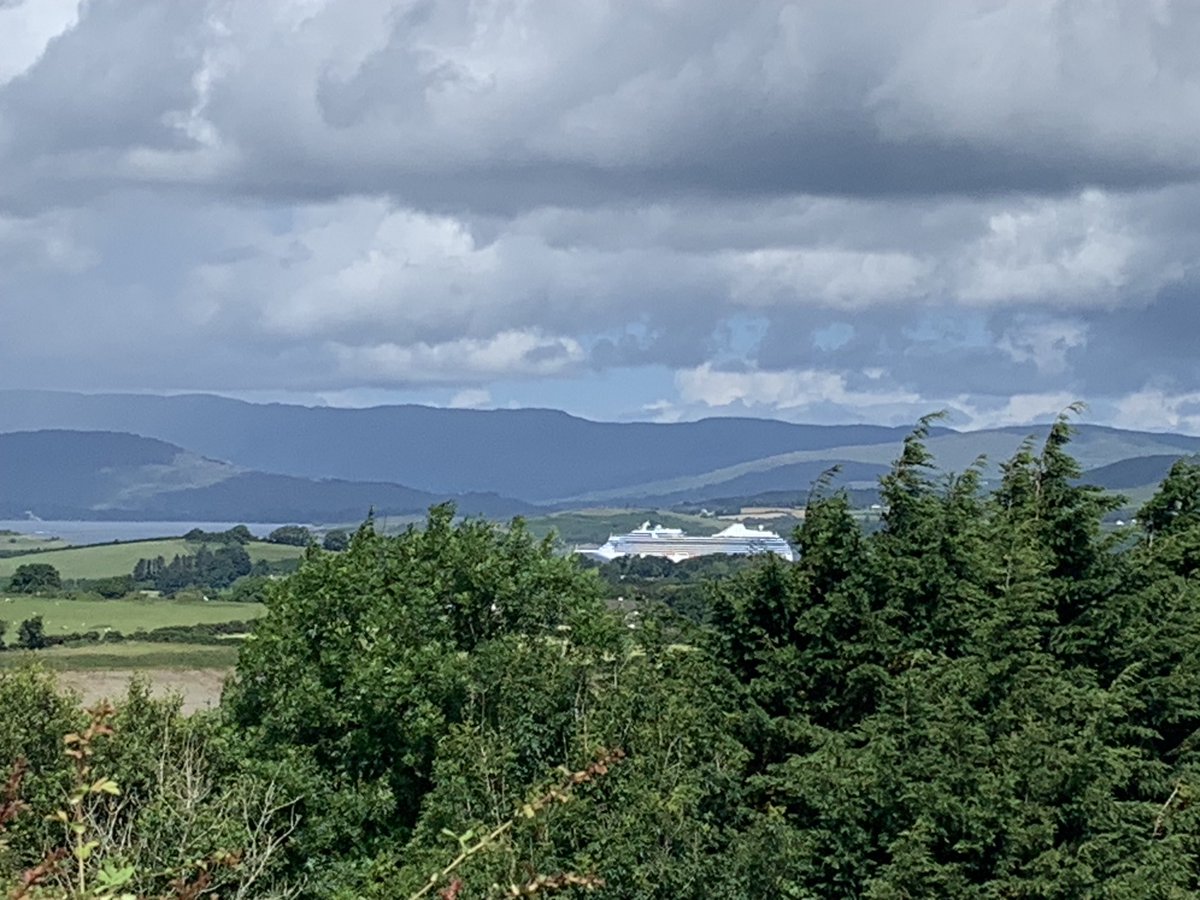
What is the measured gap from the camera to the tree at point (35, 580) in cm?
15725

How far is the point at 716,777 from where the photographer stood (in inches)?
1422

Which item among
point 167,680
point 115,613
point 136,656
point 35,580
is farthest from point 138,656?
point 35,580

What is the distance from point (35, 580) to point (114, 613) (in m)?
40.8

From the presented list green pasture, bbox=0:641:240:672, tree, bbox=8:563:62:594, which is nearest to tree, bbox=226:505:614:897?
green pasture, bbox=0:641:240:672

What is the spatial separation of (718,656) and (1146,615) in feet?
33.2

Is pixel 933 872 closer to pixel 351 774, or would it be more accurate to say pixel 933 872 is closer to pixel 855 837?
pixel 855 837

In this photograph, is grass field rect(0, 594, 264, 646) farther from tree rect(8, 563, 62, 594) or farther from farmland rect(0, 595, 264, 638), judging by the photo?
tree rect(8, 563, 62, 594)

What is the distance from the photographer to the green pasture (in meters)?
91.0

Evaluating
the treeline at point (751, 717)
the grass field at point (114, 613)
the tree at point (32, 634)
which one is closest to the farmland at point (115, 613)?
the grass field at point (114, 613)

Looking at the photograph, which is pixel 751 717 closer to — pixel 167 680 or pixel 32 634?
pixel 167 680

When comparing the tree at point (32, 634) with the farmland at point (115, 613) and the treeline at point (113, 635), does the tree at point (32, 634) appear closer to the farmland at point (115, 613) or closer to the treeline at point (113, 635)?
the treeline at point (113, 635)

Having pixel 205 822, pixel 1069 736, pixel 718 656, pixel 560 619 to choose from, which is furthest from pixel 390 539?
pixel 1069 736

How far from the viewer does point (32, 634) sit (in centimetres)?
11125

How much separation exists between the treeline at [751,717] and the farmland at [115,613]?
70.3m
